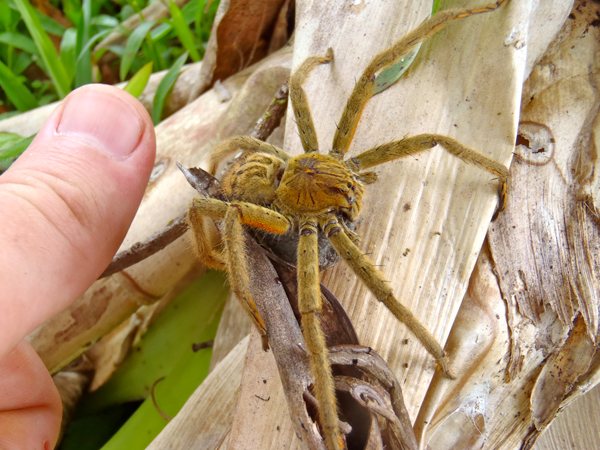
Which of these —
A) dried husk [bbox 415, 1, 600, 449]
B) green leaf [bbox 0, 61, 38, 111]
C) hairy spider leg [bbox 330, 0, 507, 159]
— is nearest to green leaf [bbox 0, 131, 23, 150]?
green leaf [bbox 0, 61, 38, 111]

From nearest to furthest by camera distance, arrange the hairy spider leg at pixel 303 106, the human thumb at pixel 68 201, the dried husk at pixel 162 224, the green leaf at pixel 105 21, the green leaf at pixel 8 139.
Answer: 1. the human thumb at pixel 68 201
2. the hairy spider leg at pixel 303 106
3. the dried husk at pixel 162 224
4. the green leaf at pixel 8 139
5. the green leaf at pixel 105 21

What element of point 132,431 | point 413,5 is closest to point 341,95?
point 413,5

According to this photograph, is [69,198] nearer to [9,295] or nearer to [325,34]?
[9,295]

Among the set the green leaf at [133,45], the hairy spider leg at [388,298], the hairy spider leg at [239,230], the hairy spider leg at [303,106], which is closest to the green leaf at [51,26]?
the green leaf at [133,45]

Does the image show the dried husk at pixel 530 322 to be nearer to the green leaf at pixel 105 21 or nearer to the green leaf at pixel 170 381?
the green leaf at pixel 170 381

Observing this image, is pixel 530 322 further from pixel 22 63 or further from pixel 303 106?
pixel 22 63

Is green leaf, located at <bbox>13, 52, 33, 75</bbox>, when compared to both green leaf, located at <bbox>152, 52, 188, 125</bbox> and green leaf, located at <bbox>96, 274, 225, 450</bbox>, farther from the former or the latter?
green leaf, located at <bbox>96, 274, 225, 450</bbox>
